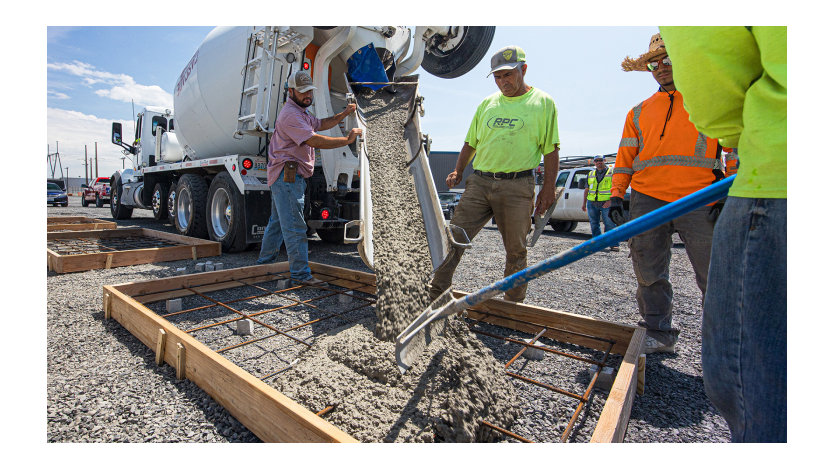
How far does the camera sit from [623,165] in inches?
104

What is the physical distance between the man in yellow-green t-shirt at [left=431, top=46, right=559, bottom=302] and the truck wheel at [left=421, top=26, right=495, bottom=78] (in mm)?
2605

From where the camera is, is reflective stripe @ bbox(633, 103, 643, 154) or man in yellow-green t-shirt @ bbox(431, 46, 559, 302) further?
man in yellow-green t-shirt @ bbox(431, 46, 559, 302)

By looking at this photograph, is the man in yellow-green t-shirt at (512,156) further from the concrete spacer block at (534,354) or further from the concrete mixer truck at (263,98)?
the concrete mixer truck at (263,98)

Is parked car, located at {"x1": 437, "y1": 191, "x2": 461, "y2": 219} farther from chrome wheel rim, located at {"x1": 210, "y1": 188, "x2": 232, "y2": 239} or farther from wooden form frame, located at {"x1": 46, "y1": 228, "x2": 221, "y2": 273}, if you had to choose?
wooden form frame, located at {"x1": 46, "y1": 228, "x2": 221, "y2": 273}

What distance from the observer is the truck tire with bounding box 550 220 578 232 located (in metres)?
10.0

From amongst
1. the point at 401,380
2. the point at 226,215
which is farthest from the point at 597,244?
the point at 226,215

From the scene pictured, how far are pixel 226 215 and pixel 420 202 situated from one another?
137 inches

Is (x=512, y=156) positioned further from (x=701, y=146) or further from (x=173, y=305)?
(x=173, y=305)

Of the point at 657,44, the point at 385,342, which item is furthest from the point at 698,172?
the point at 385,342

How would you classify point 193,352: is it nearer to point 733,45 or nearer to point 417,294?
point 417,294

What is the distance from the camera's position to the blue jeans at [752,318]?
84 centimetres

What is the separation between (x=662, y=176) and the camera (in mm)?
2346

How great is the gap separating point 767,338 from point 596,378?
A: 48.0 inches

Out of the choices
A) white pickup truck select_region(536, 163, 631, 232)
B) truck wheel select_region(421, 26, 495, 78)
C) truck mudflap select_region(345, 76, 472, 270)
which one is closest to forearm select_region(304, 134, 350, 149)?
truck mudflap select_region(345, 76, 472, 270)
